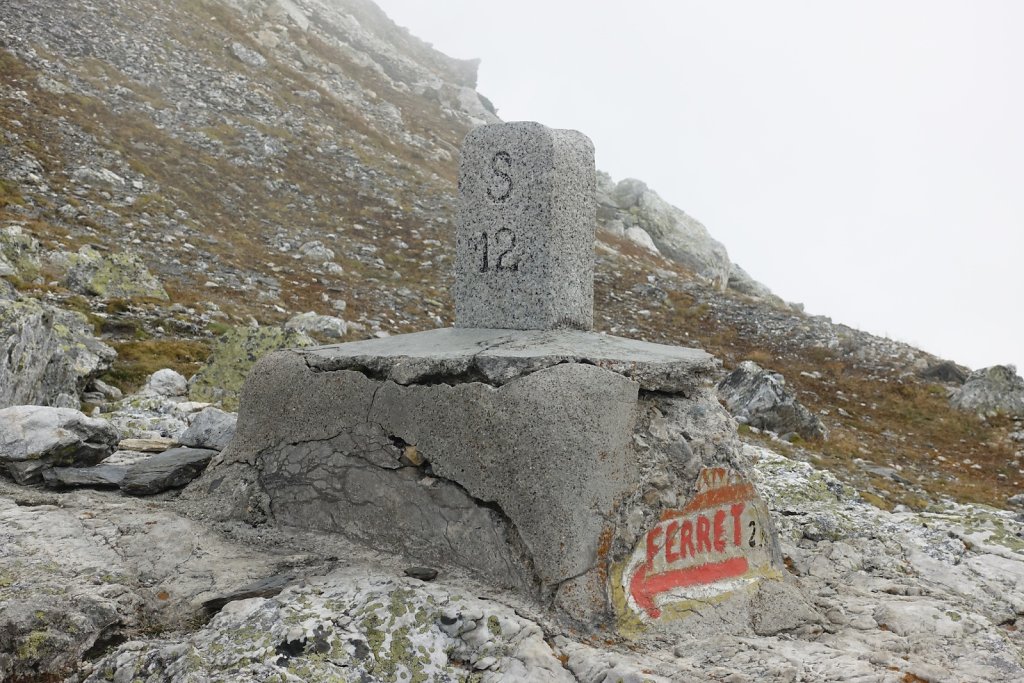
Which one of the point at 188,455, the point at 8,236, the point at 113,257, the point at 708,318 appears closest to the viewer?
the point at 188,455

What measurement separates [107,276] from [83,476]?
7578mm

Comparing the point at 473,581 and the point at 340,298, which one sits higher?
the point at 473,581

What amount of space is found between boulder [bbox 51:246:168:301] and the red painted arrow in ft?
32.9

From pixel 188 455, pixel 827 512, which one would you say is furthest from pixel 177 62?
pixel 827 512

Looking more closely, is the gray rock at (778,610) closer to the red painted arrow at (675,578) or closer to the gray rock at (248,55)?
the red painted arrow at (675,578)

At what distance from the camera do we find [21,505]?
14.3ft

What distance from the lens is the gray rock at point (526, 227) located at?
4828 millimetres

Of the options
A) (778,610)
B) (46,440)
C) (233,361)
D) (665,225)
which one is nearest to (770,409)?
(778,610)

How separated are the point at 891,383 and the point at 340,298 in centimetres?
1070

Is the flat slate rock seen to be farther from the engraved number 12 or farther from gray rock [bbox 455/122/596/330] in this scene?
the engraved number 12

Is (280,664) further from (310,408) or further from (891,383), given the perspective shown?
(891,383)

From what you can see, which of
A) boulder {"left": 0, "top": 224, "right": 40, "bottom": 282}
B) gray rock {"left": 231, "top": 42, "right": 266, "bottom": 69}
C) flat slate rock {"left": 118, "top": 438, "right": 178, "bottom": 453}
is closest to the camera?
flat slate rock {"left": 118, "top": 438, "right": 178, "bottom": 453}

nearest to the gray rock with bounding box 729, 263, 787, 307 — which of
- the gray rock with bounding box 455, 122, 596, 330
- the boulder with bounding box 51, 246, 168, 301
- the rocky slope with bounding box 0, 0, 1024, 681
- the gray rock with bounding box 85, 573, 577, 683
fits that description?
the rocky slope with bounding box 0, 0, 1024, 681

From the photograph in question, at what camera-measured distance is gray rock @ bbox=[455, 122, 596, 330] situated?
4.83m
